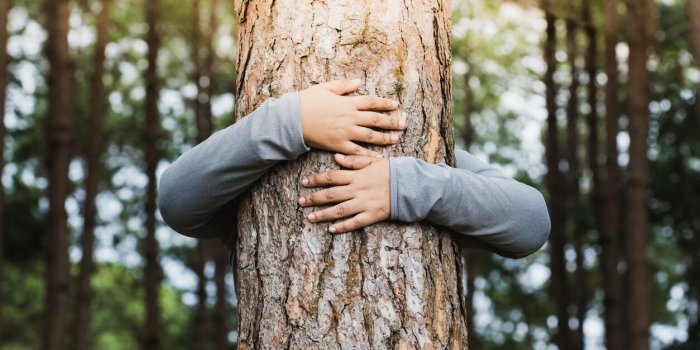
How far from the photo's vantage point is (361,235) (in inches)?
69.4

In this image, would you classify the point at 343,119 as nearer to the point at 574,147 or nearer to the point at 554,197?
the point at 554,197

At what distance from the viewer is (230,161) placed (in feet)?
5.85

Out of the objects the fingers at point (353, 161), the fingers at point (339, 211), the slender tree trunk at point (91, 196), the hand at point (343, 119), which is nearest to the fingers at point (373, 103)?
the hand at point (343, 119)

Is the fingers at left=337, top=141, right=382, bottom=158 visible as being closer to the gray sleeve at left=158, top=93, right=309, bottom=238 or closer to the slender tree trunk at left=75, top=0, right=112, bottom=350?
the gray sleeve at left=158, top=93, right=309, bottom=238

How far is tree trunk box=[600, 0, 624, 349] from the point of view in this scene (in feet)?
27.6

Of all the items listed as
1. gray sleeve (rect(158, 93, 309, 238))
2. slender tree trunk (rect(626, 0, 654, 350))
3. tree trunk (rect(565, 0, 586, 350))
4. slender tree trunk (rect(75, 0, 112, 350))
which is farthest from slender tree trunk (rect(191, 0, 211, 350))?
gray sleeve (rect(158, 93, 309, 238))

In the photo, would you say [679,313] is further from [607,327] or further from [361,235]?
[361,235]

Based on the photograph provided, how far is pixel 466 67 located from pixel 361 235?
10.9m

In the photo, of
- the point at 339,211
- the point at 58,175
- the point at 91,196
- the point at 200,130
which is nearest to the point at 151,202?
the point at 91,196

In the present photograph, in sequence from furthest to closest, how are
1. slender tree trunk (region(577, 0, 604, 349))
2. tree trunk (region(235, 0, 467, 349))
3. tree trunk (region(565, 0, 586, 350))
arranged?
1. tree trunk (region(565, 0, 586, 350))
2. slender tree trunk (region(577, 0, 604, 349))
3. tree trunk (region(235, 0, 467, 349))

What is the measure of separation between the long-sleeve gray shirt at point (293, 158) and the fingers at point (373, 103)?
128 millimetres

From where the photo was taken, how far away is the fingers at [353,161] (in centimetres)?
177

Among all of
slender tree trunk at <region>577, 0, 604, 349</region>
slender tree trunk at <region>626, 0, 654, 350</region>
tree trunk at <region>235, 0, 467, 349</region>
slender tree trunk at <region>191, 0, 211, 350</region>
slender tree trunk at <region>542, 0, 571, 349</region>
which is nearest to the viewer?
tree trunk at <region>235, 0, 467, 349</region>

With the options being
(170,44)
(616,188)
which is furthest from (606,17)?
(170,44)
